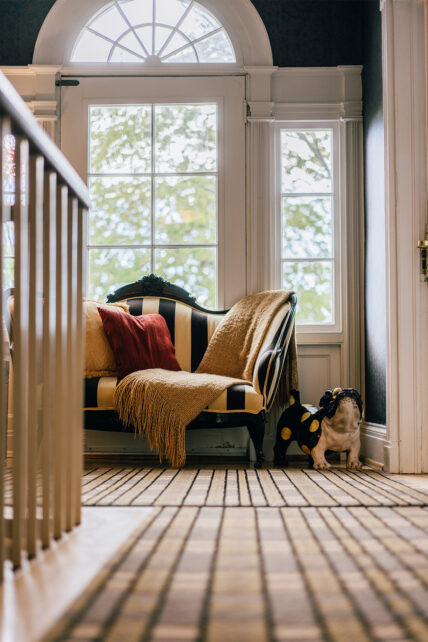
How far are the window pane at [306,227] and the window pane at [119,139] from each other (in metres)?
0.84

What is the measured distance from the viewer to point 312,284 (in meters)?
3.74

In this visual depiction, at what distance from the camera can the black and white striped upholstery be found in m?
2.94

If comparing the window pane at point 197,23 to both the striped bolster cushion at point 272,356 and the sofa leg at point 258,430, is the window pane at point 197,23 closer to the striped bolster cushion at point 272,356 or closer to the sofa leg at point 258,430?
the striped bolster cushion at point 272,356

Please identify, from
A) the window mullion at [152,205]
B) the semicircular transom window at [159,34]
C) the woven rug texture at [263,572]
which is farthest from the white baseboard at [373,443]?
the semicircular transom window at [159,34]

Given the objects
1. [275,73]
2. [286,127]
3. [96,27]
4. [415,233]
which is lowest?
[415,233]

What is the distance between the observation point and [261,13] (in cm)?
376

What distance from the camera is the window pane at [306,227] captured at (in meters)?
3.75

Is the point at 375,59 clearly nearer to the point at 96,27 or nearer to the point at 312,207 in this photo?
the point at 312,207

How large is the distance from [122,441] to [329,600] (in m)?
2.64

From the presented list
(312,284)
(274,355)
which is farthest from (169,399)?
(312,284)

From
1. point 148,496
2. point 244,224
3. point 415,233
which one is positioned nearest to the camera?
point 148,496

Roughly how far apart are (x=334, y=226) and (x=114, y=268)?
4.12 feet

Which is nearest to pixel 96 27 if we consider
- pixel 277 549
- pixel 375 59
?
pixel 375 59

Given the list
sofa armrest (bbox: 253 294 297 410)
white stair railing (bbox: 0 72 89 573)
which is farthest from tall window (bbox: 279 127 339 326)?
white stair railing (bbox: 0 72 89 573)
